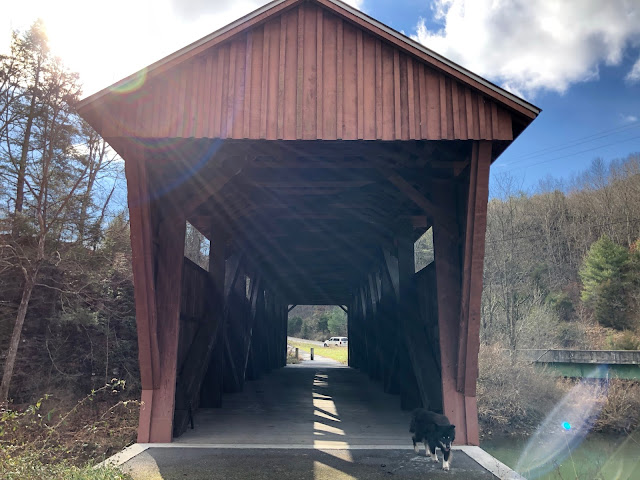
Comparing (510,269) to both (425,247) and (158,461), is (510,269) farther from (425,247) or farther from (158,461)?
(158,461)

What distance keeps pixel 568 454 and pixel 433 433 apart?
9.36 m

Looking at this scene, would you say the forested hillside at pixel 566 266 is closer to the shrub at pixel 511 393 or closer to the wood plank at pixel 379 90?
the shrub at pixel 511 393

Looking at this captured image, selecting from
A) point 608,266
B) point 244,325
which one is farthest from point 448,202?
point 608,266

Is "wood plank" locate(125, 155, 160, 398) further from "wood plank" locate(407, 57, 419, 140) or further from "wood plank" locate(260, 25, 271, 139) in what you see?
"wood plank" locate(407, 57, 419, 140)

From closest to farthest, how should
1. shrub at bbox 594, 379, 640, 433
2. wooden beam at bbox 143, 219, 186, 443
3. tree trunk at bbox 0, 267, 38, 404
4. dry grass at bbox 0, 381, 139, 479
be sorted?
dry grass at bbox 0, 381, 139, 479, wooden beam at bbox 143, 219, 186, 443, tree trunk at bbox 0, 267, 38, 404, shrub at bbox 594, 379, 640, 433

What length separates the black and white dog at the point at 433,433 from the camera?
4488mm

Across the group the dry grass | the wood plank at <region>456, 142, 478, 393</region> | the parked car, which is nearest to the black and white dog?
the wood plank at <region>456, 142, 478, 393</region>

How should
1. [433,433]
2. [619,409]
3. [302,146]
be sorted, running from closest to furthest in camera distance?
[433,433] < [302,146] < [619,409]

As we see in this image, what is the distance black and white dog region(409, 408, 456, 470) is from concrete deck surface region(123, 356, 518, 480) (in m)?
0.11

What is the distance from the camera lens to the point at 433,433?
4.74 meters

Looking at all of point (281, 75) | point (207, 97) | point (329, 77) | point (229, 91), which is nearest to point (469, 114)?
point (329, 77)

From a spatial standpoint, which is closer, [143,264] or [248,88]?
[248,88]

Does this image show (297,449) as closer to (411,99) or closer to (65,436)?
(411,99)

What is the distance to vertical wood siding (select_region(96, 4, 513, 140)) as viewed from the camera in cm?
525
